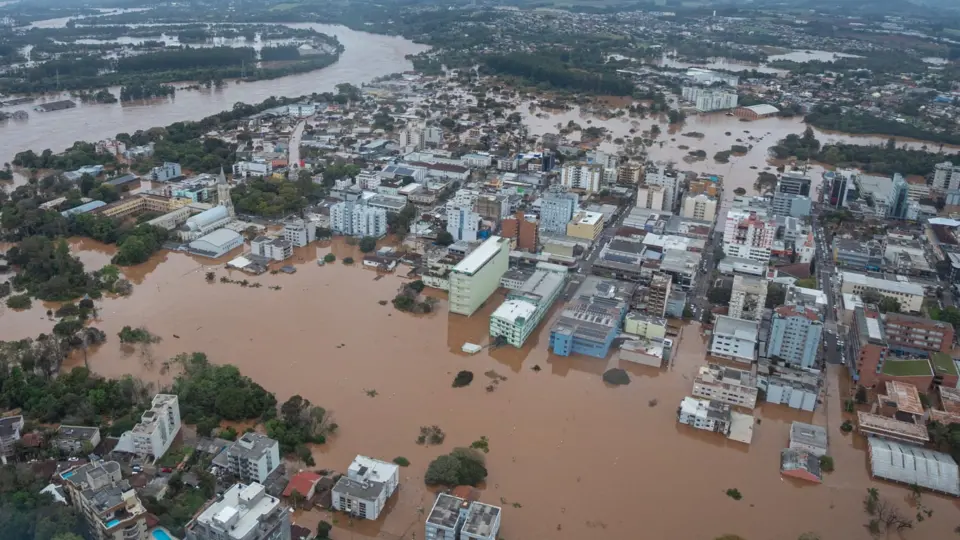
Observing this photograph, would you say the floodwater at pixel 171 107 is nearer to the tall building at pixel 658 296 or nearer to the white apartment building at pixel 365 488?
the white apartment building at pixel 365 488

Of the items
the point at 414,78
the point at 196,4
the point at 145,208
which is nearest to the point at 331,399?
the point at 145,208

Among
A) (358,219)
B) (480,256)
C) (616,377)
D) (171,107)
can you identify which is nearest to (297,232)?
(358,219)

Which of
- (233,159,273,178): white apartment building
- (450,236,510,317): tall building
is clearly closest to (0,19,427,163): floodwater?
(233,159,273,178): white apartment building

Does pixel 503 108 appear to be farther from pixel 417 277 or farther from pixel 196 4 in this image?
pixel 196 4

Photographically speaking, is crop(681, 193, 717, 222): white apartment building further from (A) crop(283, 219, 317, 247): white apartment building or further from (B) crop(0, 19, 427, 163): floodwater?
(B) crop(0, 19, 427, 163): floodwater

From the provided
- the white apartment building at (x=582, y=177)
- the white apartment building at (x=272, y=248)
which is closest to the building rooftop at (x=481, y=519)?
the white apartment building at (x=272, y=248)
